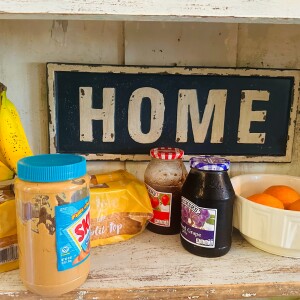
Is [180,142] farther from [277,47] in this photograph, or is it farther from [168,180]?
[277,47]

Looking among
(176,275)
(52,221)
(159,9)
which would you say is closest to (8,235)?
(52,221)

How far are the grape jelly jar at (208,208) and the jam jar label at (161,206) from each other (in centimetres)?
6

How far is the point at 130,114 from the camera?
0.74 m

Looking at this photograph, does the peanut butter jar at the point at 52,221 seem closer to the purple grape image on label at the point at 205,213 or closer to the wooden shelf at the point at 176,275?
the wooden shelf at the point at 176,275

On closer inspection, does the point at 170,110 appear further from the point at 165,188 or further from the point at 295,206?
the point at 295,206

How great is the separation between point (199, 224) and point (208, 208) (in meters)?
0.03

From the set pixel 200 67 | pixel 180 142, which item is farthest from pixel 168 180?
pixel 200 67

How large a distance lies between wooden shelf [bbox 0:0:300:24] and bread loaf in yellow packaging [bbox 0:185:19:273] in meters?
0.26

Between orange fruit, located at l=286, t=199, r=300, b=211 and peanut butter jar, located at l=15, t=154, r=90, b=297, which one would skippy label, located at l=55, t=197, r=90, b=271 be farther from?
orange fruit, located at l=286, t=199, r=300, b=211

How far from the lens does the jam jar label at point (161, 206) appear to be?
2.18 feet

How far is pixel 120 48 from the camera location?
2.39ft

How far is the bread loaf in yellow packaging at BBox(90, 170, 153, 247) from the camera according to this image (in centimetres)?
63

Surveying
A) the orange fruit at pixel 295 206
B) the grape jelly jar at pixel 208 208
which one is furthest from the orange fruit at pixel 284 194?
the grape jelly jar at pixel 208 208

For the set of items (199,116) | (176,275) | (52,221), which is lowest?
(176,275)
